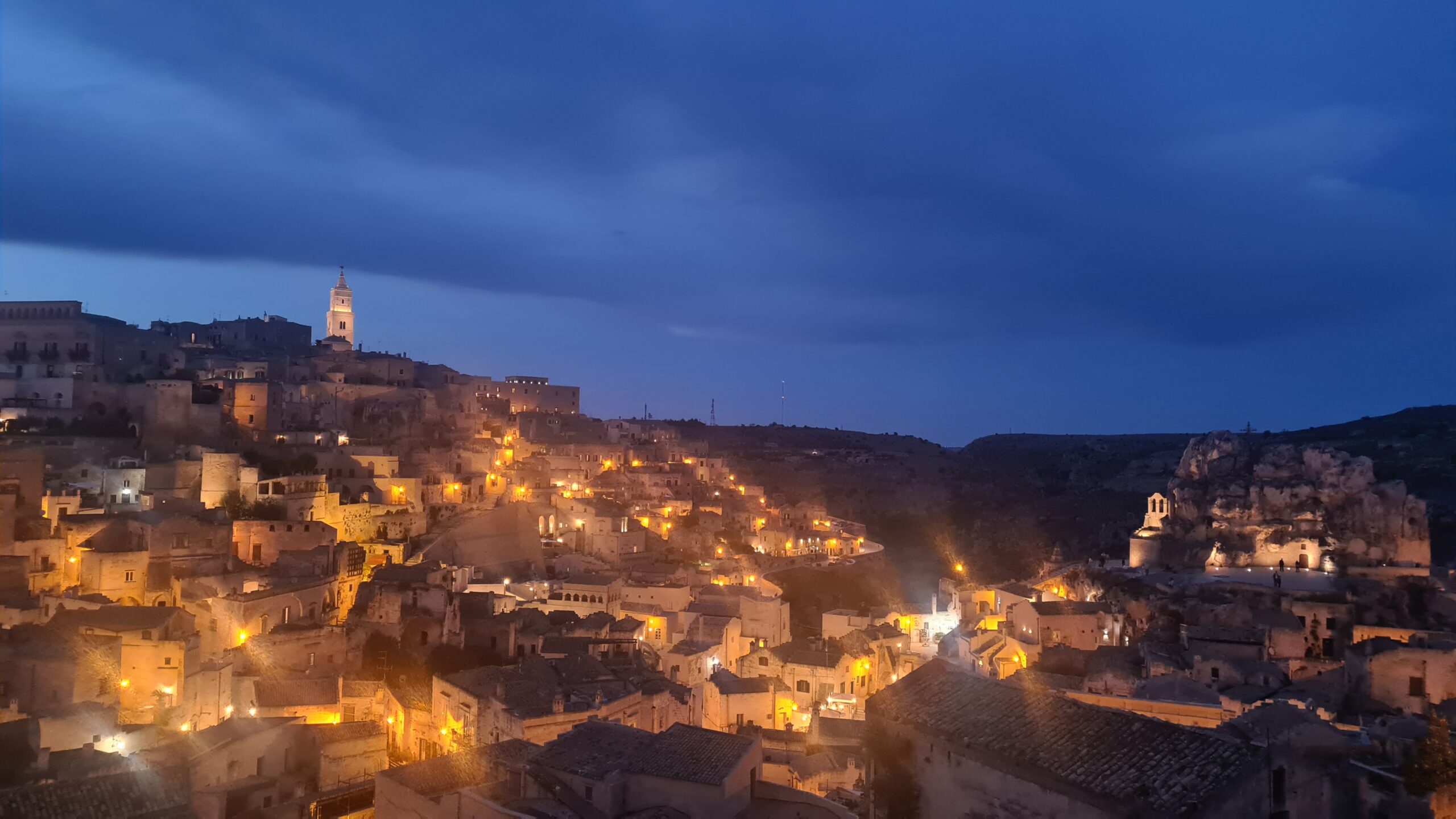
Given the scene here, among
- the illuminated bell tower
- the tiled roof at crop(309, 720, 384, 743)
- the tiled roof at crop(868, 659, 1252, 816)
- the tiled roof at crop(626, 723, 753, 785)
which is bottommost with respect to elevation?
the tiled roof at crop(309, 720, 384, 743)

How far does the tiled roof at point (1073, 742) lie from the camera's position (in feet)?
24.0

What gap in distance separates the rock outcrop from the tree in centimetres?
2278

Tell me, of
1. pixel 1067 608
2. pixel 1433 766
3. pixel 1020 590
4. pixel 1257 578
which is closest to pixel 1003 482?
pixel 1020 590

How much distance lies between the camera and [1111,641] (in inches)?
1189

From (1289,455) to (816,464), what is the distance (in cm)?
5262

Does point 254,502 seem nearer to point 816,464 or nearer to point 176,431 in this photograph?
point 176,431

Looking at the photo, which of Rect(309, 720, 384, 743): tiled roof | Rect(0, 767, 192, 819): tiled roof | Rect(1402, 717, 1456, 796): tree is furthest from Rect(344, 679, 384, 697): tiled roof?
Rect(1402, 717, 1456, 796): tree

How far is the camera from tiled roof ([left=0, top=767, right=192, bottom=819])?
42.0ft

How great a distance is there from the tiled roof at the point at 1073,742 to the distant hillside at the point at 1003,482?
41.2 metres

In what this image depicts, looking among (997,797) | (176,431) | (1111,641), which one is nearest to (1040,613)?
(1111,641)

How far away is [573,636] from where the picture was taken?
24.8m

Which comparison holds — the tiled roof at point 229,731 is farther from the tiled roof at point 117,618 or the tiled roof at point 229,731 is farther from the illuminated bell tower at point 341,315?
the illuminated bell tower at point 341,315

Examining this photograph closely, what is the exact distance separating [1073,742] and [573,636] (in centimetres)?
1860

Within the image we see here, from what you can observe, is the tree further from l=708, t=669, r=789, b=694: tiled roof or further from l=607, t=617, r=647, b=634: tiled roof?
l=607, t=617, r=647, b=634: tiled roof
